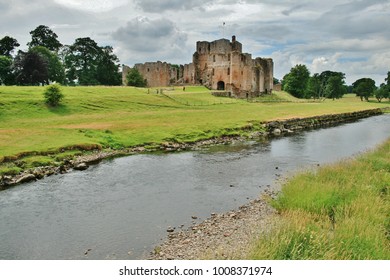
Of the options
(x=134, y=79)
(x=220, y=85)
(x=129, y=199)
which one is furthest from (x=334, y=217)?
(x=220, y=85)

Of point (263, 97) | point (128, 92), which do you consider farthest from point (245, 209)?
point (263, 97)

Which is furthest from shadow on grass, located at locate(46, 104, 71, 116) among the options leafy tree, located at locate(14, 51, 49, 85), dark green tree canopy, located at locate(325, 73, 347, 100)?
dark green tree canopy, located at locate(325, 73, 347, 100)

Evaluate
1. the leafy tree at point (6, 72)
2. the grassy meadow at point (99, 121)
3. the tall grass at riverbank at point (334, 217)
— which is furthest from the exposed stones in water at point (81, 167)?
the leafy tree at point (6, 72)

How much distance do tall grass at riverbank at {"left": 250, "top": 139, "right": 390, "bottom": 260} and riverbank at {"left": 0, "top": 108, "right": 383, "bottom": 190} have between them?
46.7ft

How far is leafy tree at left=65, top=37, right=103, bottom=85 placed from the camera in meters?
91.5

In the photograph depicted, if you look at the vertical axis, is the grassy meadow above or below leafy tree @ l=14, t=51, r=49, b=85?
below

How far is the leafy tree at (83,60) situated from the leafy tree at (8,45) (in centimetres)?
1273

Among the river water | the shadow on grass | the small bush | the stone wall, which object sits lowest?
the river water

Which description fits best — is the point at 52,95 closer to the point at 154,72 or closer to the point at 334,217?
the point at 334,217

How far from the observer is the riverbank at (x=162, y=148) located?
72.6 feet

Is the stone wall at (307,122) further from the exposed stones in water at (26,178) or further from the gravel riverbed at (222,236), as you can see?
the gravel riverbed at (222,236)

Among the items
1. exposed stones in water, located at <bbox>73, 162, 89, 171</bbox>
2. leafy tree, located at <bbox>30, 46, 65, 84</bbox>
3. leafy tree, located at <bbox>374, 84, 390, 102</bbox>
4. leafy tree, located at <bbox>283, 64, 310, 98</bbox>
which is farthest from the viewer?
leafy tree, located at <bbox>374, 84, 390, 102</bbox>

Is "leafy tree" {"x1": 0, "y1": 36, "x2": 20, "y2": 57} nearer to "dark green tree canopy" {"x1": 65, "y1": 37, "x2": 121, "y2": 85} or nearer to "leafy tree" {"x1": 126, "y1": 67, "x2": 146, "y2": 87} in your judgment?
"dark green tree canopy" {"x1": 65, "y1": 37, "x2": 121, "y2": 85}
